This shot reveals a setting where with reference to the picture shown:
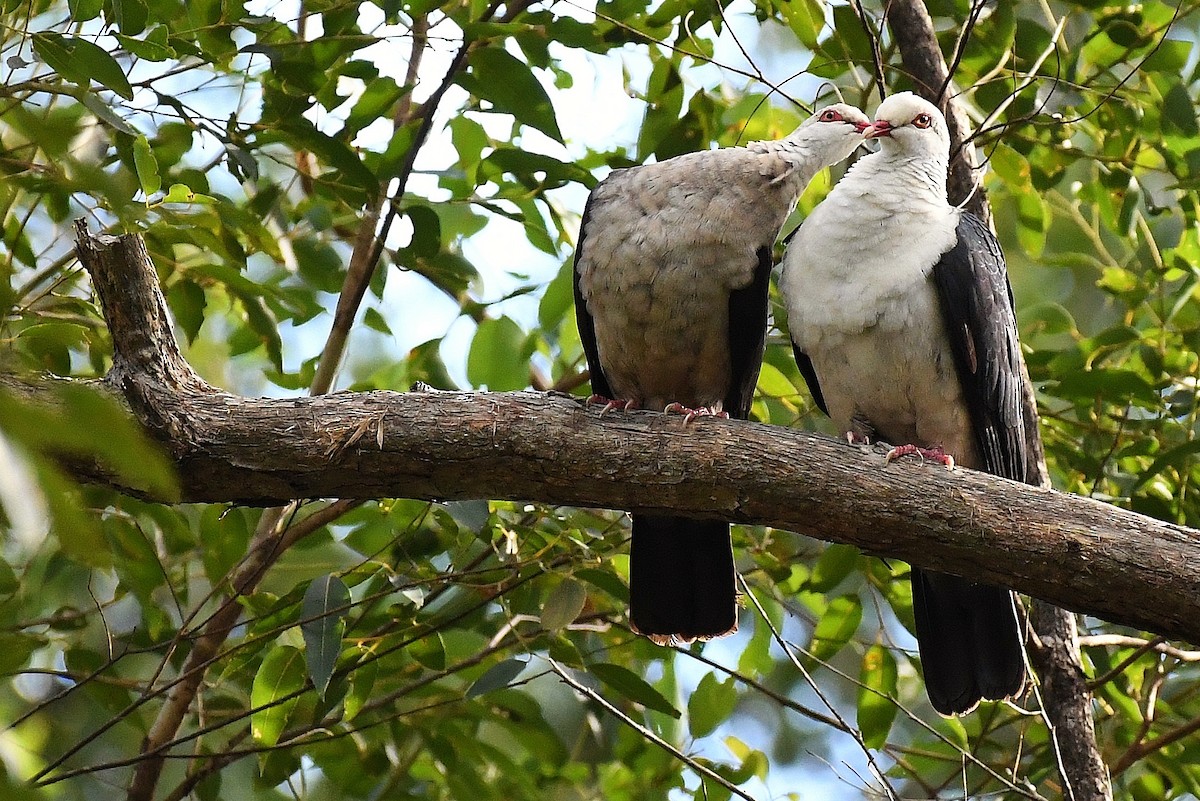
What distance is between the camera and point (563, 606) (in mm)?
2965

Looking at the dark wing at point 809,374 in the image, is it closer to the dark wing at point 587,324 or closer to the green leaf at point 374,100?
the dark wing at point 587,324

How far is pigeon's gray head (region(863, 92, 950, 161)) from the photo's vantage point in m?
3.46

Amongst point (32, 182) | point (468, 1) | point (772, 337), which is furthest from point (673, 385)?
point (32, 182)

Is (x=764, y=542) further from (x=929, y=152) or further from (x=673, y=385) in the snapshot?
(x=929, y=152)

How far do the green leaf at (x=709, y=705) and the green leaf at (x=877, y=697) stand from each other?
36 centimetres

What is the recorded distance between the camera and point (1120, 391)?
334cm

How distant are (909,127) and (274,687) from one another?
2.30 meters

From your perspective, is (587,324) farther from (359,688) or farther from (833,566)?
(359,688)

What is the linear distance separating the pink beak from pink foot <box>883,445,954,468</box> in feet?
2.99

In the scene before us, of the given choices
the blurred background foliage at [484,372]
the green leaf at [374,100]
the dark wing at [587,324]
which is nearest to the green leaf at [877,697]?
the blurred background foliage at [484,372]

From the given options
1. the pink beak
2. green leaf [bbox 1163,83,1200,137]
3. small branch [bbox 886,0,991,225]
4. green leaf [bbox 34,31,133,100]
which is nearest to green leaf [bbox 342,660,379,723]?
green leaf [bbox 34,31,133,100]

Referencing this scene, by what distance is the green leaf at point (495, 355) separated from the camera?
11.4 ft

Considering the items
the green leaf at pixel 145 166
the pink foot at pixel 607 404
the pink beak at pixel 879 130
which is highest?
the pink beak at pixel 879 130

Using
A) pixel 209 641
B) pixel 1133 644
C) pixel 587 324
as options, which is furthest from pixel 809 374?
pixel 209 641
